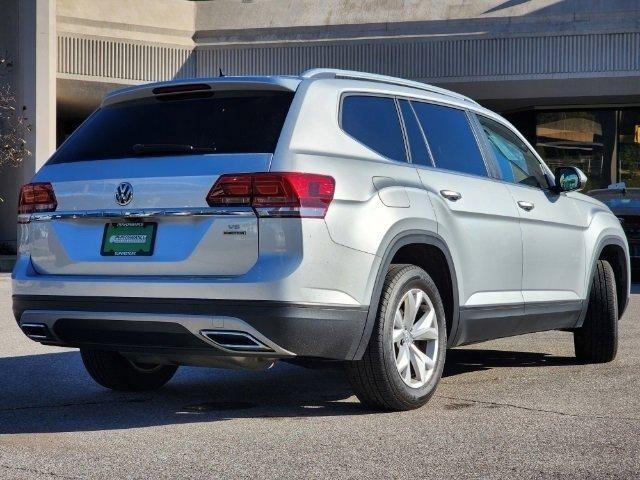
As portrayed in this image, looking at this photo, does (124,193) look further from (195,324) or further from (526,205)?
(526,205)

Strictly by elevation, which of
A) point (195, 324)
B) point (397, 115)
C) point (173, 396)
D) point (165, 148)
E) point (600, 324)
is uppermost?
point (397, 115)

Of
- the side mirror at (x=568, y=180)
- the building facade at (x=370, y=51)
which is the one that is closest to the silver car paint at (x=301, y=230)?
the side mirror at (x=568, y=180)

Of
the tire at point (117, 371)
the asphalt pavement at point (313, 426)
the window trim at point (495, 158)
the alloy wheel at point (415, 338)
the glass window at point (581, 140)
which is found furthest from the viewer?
the glass window at point (581, 140)

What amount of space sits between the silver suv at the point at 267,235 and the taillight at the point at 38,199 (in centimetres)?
1

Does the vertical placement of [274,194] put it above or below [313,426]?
above

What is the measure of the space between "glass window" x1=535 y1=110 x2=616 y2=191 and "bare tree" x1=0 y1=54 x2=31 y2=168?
12538mm

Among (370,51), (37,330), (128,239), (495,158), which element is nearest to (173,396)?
(37,330)

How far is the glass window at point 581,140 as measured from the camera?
30.4 meters

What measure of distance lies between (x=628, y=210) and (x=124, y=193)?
13641 mm

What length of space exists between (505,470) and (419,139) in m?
2.44

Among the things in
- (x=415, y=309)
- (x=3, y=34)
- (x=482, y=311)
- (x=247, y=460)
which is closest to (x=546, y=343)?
(x=482, y=311)

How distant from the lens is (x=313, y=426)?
20.2ft

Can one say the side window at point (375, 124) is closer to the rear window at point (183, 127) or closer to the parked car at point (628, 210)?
the rear window at point (183, 127)

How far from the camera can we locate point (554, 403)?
6.92 metres
